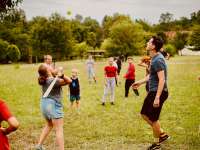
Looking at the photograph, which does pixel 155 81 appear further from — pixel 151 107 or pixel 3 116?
pixel 3 116

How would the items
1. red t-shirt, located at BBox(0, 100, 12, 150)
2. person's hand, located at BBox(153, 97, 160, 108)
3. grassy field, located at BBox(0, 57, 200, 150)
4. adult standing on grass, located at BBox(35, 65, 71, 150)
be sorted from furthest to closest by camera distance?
1. grassy field, located at BBox(0, 57, 200, 150)
2. person's hand, located at BBox(153, 97, 160, 108)
3. adult standing on grass, located at BBox(35, 65, 71, 150)
4. red t-shirt, located at BBox(0, 100, 12, 150)

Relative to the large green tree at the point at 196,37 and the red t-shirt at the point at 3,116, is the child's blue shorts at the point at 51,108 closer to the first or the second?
the red t-shirt at the point at 3,116

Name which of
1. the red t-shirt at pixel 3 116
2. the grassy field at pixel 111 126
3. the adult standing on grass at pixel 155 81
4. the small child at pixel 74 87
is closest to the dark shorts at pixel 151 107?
the adult standing on grass at pixel 155 81

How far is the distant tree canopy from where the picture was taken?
59125mm

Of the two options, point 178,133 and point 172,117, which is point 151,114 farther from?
point 172,117

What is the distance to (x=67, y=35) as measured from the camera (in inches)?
2344


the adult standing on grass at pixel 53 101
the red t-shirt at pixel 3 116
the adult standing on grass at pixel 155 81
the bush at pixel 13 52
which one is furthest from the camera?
the bush at pixel 13 52

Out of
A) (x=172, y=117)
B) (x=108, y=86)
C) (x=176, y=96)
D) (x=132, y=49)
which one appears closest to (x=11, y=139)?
(x=172, y=117)

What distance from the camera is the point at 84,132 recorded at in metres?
11.7

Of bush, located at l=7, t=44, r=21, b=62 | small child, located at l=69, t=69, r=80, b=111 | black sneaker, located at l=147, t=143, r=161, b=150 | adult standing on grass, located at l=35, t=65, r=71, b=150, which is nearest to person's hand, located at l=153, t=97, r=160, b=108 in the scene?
black sneaker, located at l=147, t=143, r=161, b=150

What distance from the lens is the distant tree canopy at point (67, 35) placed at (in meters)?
59.1

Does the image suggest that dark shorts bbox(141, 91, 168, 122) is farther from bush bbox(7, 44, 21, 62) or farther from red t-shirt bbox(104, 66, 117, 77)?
bush bbox(7, 44, 21, 62)

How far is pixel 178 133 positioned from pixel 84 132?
232 centimetres

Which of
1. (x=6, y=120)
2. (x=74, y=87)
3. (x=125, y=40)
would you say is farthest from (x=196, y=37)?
(x=6, y=120)
